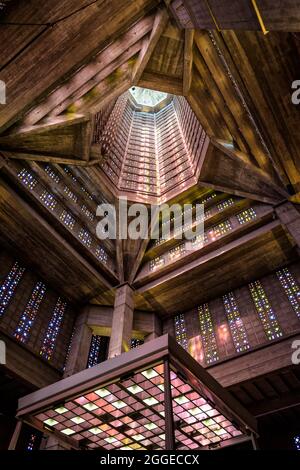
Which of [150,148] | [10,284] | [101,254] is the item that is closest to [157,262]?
[101,254]

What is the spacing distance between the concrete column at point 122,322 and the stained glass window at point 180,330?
255cm

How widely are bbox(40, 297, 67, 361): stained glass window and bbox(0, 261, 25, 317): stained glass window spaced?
2.37m

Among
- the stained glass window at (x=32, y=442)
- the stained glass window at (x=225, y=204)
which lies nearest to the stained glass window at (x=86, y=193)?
the stained glass window at (x=225, y=204)

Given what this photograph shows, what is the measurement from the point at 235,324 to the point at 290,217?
16.6 feet

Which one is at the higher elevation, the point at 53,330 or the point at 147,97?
the point at 147,97

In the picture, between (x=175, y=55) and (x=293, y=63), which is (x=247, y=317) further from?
(x=175, y=55)

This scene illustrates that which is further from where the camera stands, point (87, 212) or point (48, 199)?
point (87, 212)

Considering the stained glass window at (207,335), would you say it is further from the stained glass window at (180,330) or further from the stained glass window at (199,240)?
the stained glass window at (199,240)

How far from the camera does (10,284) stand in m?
14.0

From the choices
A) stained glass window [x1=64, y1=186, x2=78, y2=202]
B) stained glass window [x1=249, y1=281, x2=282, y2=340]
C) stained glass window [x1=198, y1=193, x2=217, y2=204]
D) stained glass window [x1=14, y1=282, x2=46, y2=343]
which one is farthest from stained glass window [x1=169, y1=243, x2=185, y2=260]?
stained glass window [x1=14, y1=282, x2=46, y2=343]

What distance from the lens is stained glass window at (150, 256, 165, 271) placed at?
17578 mm

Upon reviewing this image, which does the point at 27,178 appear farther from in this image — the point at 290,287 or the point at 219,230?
the point at 290,287

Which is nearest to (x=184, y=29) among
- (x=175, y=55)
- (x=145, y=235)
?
(x=175, y=55)
